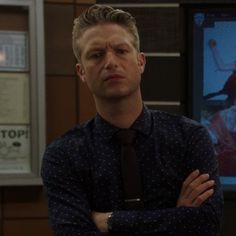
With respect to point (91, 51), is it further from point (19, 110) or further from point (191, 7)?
point (191, 7)

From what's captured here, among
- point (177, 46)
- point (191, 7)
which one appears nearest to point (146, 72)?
point (177, 46)

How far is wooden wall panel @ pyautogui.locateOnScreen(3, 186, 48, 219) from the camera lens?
2699 mm

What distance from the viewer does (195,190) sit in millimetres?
1673

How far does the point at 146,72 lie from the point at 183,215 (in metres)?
1.49

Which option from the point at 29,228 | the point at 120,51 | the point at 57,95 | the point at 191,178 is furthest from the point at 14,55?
the point at 191,178

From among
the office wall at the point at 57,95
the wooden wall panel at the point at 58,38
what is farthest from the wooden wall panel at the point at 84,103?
the wooden wall panel at the point at 58,38

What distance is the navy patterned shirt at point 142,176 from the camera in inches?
64.2

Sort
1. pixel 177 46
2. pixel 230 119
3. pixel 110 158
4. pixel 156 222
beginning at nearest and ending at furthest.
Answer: pixel 156 222, pixel 110 158, pixel 177 46, pixel 230 119

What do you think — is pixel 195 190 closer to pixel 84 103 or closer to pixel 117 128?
pixel 117 128

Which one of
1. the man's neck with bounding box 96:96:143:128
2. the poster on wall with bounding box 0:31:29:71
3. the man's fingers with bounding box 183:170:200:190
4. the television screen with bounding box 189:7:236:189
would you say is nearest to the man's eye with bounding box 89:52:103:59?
the man's neck with bounding box 96:96:143:128

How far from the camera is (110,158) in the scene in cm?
172

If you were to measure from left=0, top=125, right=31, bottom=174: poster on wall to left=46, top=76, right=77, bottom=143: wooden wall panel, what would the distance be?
5.6 inches

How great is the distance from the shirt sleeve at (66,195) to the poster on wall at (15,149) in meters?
0.93

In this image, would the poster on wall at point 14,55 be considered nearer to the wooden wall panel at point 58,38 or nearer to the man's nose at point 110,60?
the wooden wall panel at point 58,38
